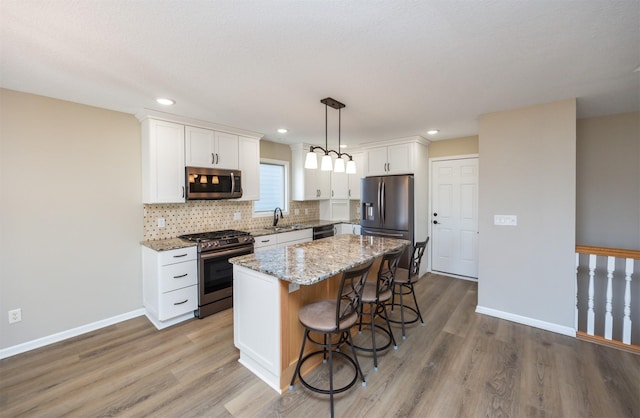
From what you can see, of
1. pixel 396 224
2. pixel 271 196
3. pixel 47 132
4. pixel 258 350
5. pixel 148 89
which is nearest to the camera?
pixel 258 350

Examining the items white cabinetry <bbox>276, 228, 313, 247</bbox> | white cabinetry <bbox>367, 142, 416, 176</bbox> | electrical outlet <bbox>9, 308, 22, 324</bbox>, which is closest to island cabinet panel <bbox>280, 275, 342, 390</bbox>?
white cabinetry <bbox>276, 228, 313, 247</bbox>

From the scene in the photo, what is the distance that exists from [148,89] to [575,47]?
3334 mm

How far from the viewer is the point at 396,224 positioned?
14.5ft

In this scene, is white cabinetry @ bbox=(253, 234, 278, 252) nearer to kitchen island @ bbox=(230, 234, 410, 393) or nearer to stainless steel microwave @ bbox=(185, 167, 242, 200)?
stainless steel microwave @ bbox=(185, 167, 242, 200)

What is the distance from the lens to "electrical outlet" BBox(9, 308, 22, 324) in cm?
248

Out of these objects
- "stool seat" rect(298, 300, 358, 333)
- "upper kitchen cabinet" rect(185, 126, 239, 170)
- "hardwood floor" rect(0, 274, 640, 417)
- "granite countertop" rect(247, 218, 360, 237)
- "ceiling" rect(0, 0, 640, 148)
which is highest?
"ceiling" rect(0, 0, 640, 148)

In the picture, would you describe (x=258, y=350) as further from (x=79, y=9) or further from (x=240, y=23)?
(x=79, y=9)

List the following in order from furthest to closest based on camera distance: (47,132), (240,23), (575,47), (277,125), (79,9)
Answer: (277,125) < (47,132) < (575,47) < (240,23) < (79,9)

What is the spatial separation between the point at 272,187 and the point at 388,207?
209 cm

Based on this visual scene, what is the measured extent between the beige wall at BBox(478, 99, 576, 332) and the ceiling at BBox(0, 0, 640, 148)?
0.28 metres

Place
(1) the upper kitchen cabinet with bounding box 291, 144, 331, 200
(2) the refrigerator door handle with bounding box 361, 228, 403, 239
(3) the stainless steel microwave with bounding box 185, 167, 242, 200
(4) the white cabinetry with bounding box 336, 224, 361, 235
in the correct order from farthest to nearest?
1. (4) the white cabinetry with bounding box 336, 224, 361, 235
2. (1) the upper kitchen cabinet with bounding box 291, 144, 331, 200
3. (2) the refrigerator door handle with bounding box 361, 228, 403, 239
4. (3) the stainless steel microwave with bounding box 185, 167, 242, 200

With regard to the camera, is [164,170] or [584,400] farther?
[164,170]

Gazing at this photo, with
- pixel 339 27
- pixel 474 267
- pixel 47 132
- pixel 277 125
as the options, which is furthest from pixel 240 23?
pixel 474 267

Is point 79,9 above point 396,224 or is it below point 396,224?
above
